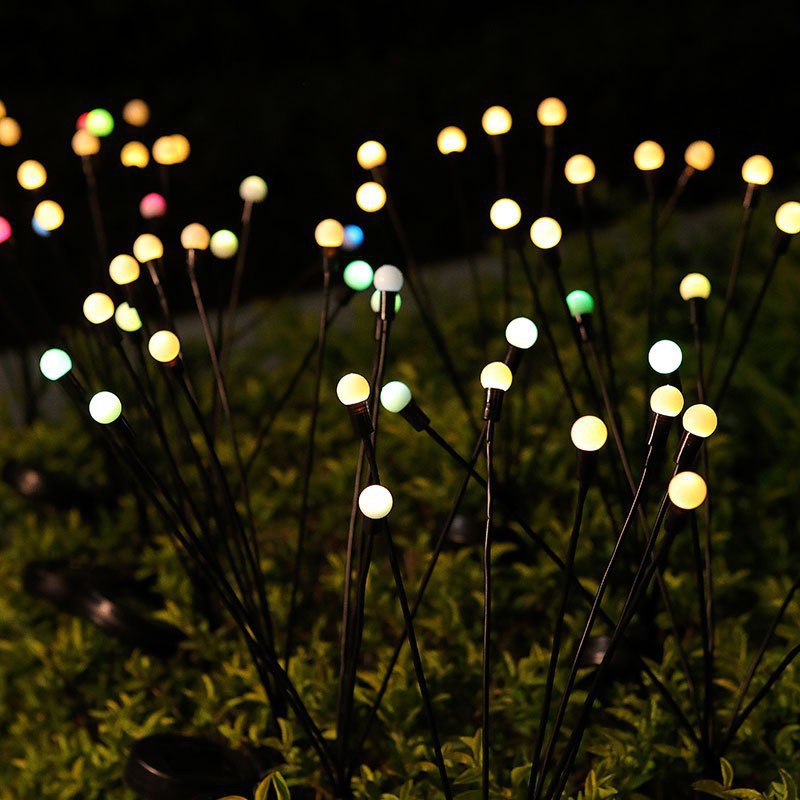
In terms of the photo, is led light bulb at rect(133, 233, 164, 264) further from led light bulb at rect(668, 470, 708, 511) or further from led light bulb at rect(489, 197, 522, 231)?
led light bulb at rect(668, 470, 708, 511)

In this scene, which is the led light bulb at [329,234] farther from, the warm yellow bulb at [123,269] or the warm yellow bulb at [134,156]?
the warm yellow bulb at [134,156]

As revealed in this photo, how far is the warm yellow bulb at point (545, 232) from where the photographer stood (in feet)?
4.30

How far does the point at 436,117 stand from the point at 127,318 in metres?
2.99

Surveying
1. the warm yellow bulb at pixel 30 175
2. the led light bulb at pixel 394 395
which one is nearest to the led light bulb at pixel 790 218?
the led light bulb at pixel 394 395

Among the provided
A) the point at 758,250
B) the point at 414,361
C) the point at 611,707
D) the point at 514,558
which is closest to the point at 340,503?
the point at 514,558

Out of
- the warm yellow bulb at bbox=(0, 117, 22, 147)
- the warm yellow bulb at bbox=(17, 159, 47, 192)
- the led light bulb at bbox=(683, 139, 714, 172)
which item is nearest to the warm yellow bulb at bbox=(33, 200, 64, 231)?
the warm yellow bulb at bbox=(17, 159, 47, 192)

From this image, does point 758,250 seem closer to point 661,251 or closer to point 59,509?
point 661,251

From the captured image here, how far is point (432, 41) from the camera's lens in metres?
A: 6.05

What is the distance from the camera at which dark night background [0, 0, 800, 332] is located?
3.99m

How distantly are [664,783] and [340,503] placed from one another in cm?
91

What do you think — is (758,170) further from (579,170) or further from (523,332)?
(523,332)

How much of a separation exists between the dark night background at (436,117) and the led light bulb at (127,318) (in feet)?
7.34

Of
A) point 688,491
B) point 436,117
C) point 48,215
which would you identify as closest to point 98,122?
point 48,215

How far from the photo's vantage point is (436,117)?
4.06 metres
